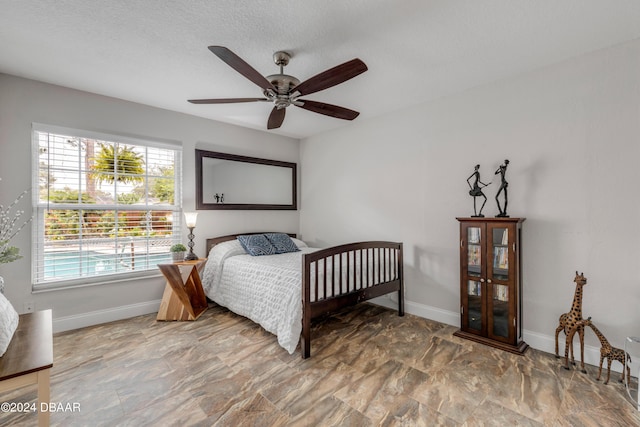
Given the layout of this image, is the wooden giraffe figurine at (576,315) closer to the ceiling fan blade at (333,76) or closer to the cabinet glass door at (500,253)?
the cabinet glass door at (500,253)

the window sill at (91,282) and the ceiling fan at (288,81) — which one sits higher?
the ceiling fan at (288,81)

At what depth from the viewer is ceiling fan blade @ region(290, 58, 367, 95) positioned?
1.92 m

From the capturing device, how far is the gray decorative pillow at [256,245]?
3.76 meters

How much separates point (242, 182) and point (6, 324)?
302cm

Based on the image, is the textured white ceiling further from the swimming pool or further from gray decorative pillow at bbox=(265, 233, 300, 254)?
gray decorative pillow at bbox=(265, 233, 300, 254)

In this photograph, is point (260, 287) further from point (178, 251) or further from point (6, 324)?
point (6, 324)

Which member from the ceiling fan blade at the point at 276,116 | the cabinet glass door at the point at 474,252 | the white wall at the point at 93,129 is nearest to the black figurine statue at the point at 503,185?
the cabinet glass door at the point at 474,252

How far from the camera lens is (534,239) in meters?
2.69

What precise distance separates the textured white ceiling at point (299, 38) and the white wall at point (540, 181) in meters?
0.26

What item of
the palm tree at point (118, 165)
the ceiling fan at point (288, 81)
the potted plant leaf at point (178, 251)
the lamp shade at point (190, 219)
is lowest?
the potted plant leaf at point (178, 251)

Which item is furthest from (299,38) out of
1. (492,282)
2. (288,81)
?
(492,282)

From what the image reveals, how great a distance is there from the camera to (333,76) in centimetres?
206

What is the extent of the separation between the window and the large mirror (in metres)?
0.32

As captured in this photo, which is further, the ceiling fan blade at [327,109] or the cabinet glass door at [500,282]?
the cabinet glass door at [500,282]
